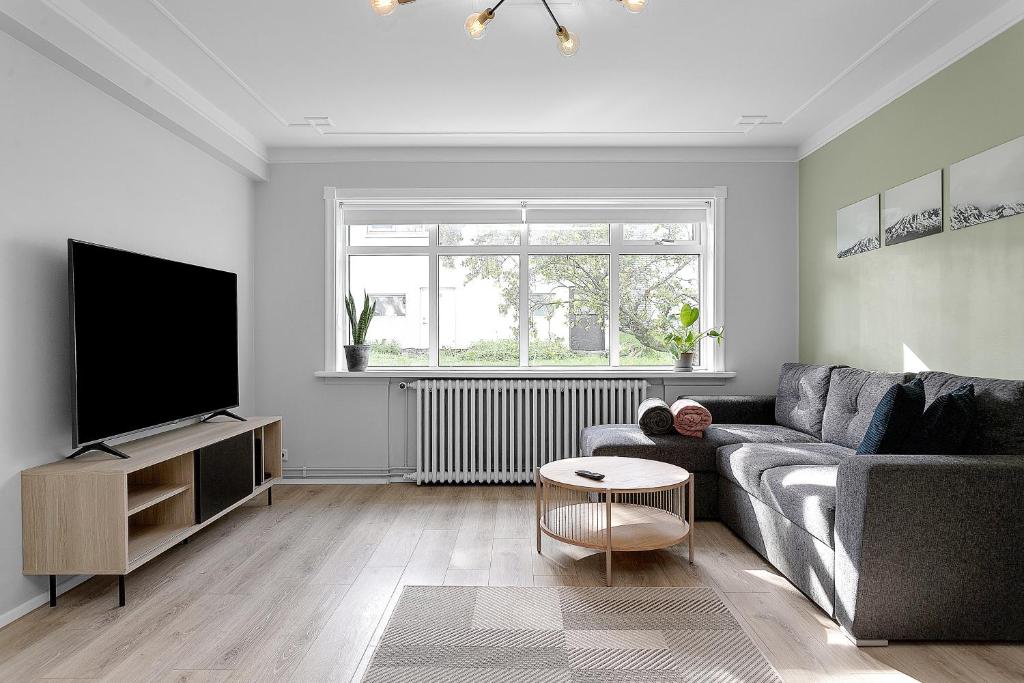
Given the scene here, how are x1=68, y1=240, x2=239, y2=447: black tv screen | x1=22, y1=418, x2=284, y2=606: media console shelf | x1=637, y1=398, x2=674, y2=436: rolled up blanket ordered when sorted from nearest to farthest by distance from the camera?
x1=22, y1=418, x2=284, y2=606: media console shelf, x1=68, y1=240, x2=239, y2=447: black tv screen, x1=637, y1=398, x2=674, y2=436: rolled up blanket

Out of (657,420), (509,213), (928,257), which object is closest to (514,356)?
(509,213)

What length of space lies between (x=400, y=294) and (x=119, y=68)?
237 centimetres

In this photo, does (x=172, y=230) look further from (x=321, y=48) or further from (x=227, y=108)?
(x=321, y=48)

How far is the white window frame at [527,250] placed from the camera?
15.5ft

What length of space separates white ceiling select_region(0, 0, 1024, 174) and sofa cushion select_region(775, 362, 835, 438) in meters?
1.64

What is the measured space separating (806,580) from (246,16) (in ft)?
11.3

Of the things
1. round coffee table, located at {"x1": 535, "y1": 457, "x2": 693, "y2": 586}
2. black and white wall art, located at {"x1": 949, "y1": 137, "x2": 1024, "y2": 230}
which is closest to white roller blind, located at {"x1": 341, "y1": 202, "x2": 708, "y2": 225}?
black and white wall art, located at {"x1": 949, "y1": 137, "x2": 1024, "y2": 230}

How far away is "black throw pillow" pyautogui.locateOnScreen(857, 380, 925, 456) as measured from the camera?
2.39 meters

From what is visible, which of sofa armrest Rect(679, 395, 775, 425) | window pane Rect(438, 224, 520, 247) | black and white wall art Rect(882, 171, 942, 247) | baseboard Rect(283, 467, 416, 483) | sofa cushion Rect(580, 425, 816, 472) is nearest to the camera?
black and white wall art Rect(882, 171, 942, 247)

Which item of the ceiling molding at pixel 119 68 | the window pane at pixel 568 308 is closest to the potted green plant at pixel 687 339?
the window pane at pixel 568 308

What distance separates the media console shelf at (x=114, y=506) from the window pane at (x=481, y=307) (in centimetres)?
206

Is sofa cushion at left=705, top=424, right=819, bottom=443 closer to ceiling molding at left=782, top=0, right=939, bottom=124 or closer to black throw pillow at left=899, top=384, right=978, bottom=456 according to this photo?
black throw pillow at left=899, top=384, right=978, bottom=456

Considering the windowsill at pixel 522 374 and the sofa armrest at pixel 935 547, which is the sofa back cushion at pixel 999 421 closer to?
the sofa armrest at pixel 935 547

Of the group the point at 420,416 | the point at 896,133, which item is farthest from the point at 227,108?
the point at 896,133
